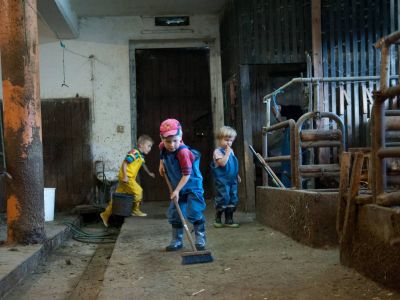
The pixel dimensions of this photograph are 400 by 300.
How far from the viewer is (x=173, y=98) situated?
9.28 metres

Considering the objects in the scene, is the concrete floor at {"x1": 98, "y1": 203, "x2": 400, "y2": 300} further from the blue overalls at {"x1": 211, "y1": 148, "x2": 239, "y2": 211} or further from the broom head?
the blue overalls at {"x1": 211, "y1": 148, "x2": 239, "y2": 211}

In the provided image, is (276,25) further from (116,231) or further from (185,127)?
(116,231)

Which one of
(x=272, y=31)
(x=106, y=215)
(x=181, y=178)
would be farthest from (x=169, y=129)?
(x=272, y=31)

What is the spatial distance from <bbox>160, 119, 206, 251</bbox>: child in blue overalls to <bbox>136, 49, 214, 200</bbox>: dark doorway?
4.82 metres

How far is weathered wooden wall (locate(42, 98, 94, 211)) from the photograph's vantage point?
8.55m

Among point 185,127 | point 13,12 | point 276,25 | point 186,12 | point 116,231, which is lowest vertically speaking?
point 116,231

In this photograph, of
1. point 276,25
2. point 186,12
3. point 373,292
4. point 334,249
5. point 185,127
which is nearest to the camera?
point 373,292

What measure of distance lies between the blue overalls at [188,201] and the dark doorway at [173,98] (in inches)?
191

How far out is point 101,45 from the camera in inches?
341

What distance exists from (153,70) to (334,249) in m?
6.19

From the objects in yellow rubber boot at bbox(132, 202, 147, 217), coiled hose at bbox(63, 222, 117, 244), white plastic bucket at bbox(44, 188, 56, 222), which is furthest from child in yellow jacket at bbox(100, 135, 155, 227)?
white plastic bucket at bbox(44, 188, 56, 222)

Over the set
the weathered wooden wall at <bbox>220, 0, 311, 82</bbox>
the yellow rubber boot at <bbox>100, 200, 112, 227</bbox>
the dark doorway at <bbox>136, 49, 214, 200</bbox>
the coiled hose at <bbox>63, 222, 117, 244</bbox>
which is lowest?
the coiled hose at <bbox>63, 222, 117, 244</bbox>

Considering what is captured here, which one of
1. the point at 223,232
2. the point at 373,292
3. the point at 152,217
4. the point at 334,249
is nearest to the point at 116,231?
the point at 152,217

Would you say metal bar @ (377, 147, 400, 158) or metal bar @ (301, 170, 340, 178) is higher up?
metal bar @ (377, 147, 400, 158)
